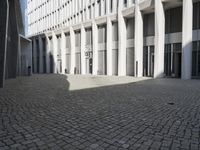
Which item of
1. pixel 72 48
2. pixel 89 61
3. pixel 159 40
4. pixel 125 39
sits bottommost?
pixel 89 61

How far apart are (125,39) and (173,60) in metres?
7.82

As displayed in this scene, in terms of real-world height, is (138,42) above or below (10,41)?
above

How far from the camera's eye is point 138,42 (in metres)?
26.0

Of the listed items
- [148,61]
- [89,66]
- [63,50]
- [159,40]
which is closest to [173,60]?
[159,40]

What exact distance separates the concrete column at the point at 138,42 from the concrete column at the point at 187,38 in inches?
246

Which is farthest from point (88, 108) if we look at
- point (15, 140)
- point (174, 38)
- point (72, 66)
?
point (72, 66)

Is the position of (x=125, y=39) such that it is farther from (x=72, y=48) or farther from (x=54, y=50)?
(x=54, y=50)

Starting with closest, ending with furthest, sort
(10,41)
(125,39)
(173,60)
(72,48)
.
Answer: (10,41), (173,60), (125,39), (72,48)

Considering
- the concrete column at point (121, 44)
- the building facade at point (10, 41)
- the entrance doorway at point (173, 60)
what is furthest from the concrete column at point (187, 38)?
the building facade at point (10, 41)

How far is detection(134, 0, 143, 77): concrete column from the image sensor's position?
1010 inches

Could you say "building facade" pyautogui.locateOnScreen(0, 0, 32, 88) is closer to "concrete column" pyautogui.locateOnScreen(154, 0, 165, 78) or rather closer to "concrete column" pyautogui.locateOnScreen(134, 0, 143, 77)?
"concrete column" pyautogui.locateOnScreen(134, 0, 143, 77)

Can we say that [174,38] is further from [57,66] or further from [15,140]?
[57,66]

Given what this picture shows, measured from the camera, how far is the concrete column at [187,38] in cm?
2020

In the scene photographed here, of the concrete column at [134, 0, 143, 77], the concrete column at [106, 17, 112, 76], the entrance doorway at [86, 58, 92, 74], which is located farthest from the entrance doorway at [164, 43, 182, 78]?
the entrance doorway at [86, 58, 92, 74]
